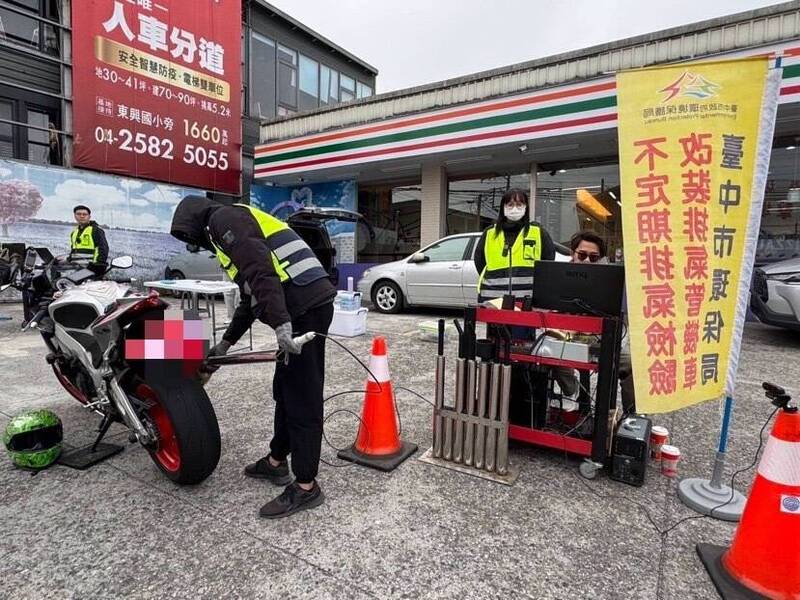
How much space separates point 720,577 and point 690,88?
6.69 ft

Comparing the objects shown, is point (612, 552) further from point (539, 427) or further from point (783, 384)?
point (783, 384)

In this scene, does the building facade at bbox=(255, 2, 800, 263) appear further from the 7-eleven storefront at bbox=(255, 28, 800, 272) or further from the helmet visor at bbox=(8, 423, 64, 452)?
the helmet visor at bbox=(8, 423, 64, 452)

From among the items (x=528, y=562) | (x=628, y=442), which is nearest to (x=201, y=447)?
(x=528, y=562)

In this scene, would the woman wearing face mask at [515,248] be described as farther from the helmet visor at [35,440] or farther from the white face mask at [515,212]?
the helmet visor at [35,440]

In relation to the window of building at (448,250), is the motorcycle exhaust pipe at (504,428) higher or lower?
lower

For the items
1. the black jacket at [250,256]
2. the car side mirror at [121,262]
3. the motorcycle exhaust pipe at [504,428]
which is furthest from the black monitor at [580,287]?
the car side mirror at [121,262]

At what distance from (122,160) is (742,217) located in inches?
426

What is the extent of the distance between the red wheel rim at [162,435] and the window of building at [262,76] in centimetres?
1315

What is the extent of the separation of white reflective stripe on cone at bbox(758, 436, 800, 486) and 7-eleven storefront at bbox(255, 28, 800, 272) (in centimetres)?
634

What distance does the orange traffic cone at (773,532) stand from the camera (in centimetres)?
167

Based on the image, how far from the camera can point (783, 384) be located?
173 inches

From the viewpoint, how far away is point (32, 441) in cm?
259

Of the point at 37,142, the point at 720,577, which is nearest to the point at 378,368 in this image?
the point at 720,577

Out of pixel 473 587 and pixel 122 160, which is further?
pixel 122 160
